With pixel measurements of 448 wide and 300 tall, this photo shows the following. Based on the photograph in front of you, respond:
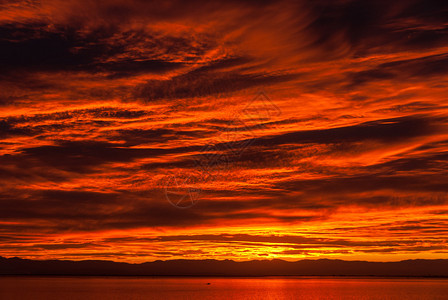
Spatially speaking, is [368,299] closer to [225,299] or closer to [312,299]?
[312,299]

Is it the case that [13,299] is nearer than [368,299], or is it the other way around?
[13,299]

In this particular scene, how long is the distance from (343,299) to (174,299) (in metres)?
51.0

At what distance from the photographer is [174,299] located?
495 feet

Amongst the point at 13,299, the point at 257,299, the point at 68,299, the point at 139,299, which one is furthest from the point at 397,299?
the point at 13,299

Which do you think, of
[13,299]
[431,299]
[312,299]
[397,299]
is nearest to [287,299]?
[312,299]

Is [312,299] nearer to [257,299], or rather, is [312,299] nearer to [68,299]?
[257,299]

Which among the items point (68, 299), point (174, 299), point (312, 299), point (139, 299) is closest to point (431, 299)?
point (312, 299)

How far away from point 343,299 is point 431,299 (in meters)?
25.7

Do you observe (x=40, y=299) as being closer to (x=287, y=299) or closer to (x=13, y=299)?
(x=13, y=299)

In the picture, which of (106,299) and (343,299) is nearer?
(106,299)

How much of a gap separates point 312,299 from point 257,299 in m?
16.7

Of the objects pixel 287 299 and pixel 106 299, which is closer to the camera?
pixel 106 299

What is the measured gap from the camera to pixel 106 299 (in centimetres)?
14538

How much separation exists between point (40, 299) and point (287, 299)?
2859 inches
